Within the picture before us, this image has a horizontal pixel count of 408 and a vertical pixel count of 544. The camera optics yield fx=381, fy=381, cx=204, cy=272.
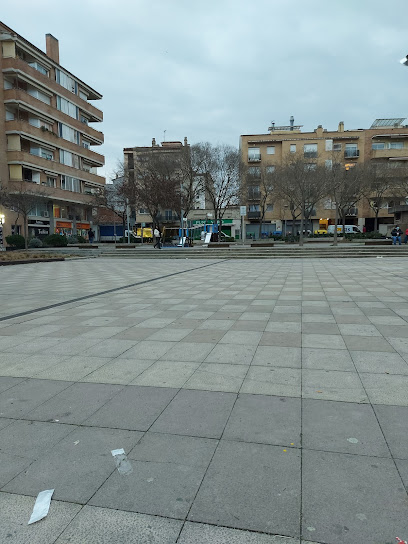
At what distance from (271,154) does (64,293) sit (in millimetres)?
55338

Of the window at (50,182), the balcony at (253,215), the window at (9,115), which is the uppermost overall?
the window at (9,115)

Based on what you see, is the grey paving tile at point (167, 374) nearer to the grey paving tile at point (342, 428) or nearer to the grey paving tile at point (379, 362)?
the grey paving tile at point (342, 428)

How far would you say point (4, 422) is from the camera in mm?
2920

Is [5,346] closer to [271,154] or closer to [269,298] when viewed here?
[269,298]

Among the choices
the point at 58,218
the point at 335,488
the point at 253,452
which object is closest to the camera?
the point at 335,488

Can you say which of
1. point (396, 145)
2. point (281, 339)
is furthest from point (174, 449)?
point (396, 145)

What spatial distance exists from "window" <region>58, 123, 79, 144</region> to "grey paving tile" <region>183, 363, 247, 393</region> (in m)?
44.1

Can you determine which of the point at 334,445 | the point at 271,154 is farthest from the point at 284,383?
the point at 271,154

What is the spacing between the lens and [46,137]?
128ft

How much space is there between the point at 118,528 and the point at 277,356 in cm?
280

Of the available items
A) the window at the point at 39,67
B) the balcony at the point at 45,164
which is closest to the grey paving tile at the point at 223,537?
the balcony at the point at 45,164

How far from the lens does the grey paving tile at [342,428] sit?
96.4 inches

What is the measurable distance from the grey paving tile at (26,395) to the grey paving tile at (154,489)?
131cm

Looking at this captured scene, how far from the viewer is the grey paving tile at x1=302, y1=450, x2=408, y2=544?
1772 mm
